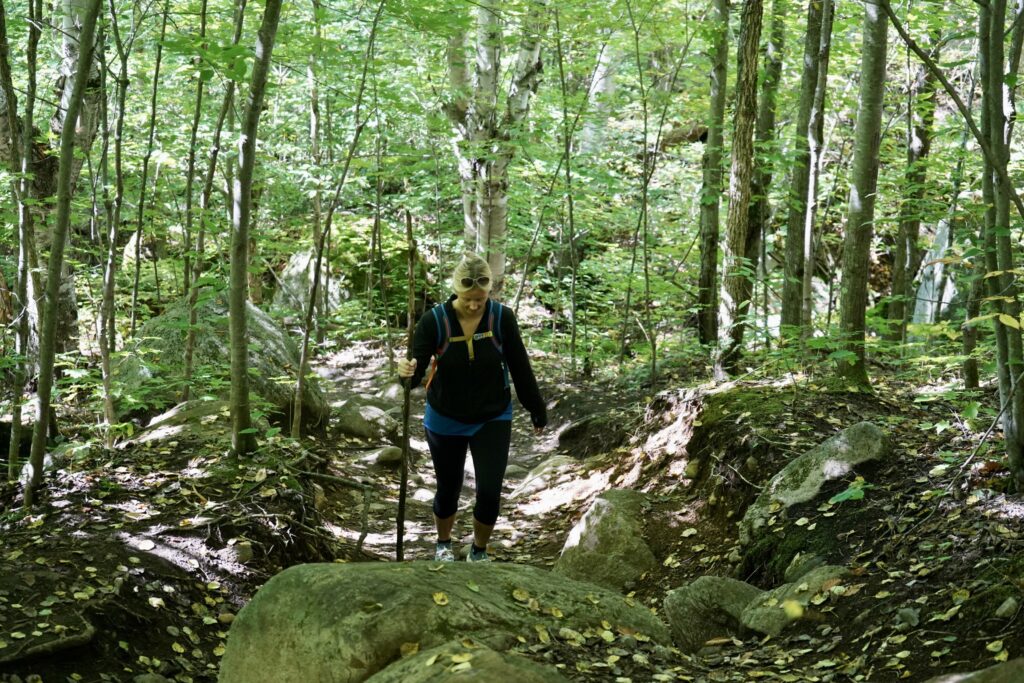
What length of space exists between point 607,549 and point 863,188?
369 cm

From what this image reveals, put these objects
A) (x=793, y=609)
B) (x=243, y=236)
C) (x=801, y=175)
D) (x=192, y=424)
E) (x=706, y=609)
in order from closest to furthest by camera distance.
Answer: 1. (x=793, y=609)
2. (x=706, y=609)
3. (x=243, y=236)
4. (x=192, y=424)
5. (x=801, y=175)

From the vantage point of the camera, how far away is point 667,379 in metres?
10.1

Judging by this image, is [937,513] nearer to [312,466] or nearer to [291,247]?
[312,466]

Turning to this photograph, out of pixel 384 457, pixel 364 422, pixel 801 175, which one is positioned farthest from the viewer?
pixel 801 175

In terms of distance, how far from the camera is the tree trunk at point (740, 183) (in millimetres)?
8219

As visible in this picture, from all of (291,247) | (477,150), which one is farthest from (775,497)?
(291,247)

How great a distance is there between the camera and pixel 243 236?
507 cm

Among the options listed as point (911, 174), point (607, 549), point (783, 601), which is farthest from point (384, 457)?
point (911, 174)

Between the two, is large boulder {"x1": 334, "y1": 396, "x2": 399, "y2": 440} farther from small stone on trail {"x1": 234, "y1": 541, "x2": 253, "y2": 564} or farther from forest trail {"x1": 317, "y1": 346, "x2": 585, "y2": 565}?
small stone on trail {"x1": 234, "y1": 541, "x2": 253, "y2": 564}

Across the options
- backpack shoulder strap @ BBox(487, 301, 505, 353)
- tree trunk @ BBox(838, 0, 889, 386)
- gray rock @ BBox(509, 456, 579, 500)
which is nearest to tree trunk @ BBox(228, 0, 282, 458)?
backpack shoulder strap @ BBox(487, 301, 505, 353)

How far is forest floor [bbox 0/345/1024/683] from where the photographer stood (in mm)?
3205

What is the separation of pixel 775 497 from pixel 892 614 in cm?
155

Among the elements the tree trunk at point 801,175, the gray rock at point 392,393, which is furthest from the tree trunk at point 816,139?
the gray rock at point 392,393

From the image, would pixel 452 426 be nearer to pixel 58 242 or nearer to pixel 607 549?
pixel 607 549
